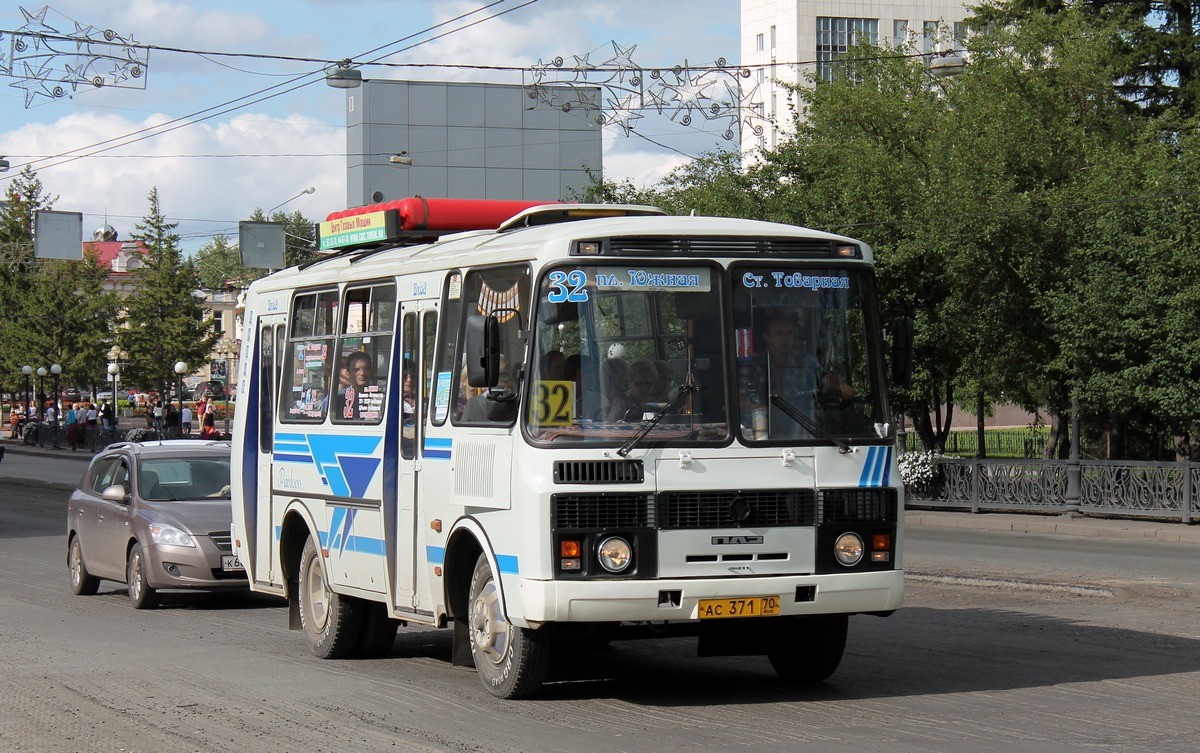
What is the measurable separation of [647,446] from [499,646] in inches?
59.1

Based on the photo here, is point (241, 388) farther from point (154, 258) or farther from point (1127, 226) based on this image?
point (154, 258)

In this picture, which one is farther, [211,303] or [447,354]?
[211,303]

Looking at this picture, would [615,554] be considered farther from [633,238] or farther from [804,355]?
[633,238]

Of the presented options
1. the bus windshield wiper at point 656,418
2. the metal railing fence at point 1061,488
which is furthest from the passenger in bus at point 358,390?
the metal railing fence at point 1061,488

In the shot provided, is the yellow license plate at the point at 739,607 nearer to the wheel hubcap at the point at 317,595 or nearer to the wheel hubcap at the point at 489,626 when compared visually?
the wheel hubcap at the point at 489,626

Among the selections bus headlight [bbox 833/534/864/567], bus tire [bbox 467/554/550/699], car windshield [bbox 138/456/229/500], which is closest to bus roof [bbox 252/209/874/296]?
bus headlight [bbox 833/534/864/567]

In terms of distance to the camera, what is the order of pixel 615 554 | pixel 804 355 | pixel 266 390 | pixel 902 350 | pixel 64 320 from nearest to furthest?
pixel 615 554, pixel 804 355, pixel 902 350, pixel 266 390, pixel 64 320

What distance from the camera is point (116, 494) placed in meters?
15.5

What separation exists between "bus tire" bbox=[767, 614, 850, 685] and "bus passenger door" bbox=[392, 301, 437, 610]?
2.28m

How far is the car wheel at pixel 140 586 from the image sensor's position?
49.5ft

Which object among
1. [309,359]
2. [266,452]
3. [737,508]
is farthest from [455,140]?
[737,508]

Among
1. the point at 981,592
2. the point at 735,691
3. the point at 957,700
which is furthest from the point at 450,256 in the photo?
the point at 981,592

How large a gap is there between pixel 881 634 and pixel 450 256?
15.2 feet

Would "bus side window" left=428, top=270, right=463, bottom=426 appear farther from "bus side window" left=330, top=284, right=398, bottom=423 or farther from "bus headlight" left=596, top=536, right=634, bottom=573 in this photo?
"bus headlight" left=596, top=536, right=634, bottom=573
